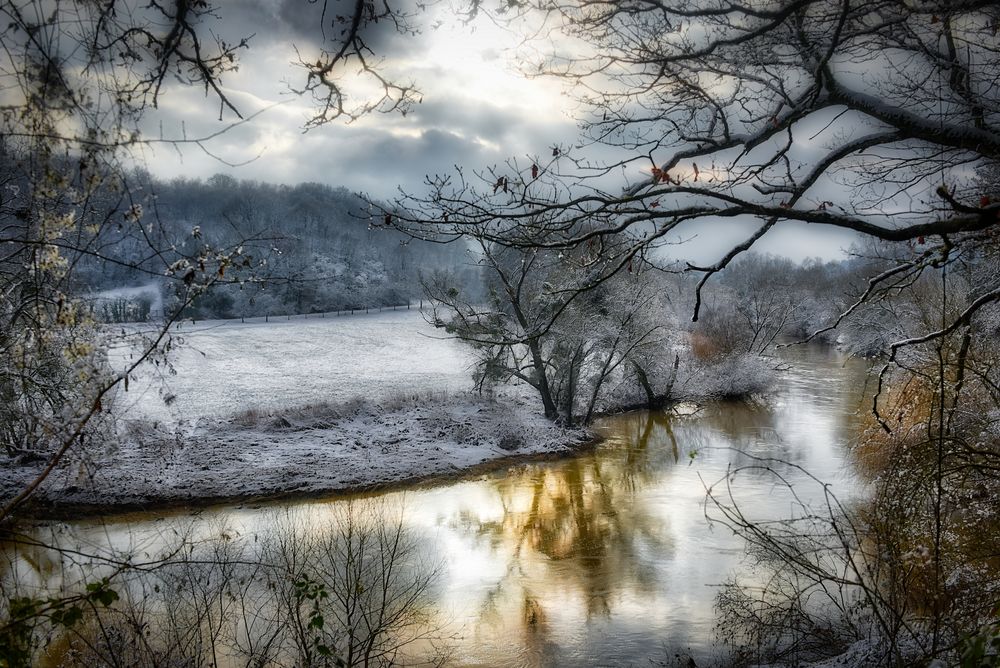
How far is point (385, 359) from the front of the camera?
3500 cm

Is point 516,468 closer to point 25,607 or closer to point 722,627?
point 722,627

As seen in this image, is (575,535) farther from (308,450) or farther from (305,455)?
(308,450)

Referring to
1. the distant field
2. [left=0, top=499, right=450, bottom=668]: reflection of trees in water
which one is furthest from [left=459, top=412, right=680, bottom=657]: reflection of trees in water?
the distant field

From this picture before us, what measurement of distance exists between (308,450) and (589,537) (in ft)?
31.2

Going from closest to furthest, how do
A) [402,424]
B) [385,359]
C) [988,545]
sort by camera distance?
[988,545] < [402,424] < [385,359]

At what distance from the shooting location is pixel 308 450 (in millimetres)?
18609

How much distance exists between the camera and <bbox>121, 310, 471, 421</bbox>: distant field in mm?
24094

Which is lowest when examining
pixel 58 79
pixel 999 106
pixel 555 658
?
pixel 555 658

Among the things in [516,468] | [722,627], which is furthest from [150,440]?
[722,627]

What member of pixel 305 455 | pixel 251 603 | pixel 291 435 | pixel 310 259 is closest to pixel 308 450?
pixel 305 455

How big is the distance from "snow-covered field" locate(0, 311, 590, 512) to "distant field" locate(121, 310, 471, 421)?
0.13 m

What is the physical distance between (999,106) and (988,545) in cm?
522

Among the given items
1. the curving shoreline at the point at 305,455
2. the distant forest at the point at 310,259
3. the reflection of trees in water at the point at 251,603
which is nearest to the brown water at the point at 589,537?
the reflection of trees in water at the point at 251,603

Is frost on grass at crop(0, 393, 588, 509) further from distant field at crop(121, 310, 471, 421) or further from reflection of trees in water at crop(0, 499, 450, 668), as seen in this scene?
reflection of trees in water at crop(0, 499, 450, 668)
